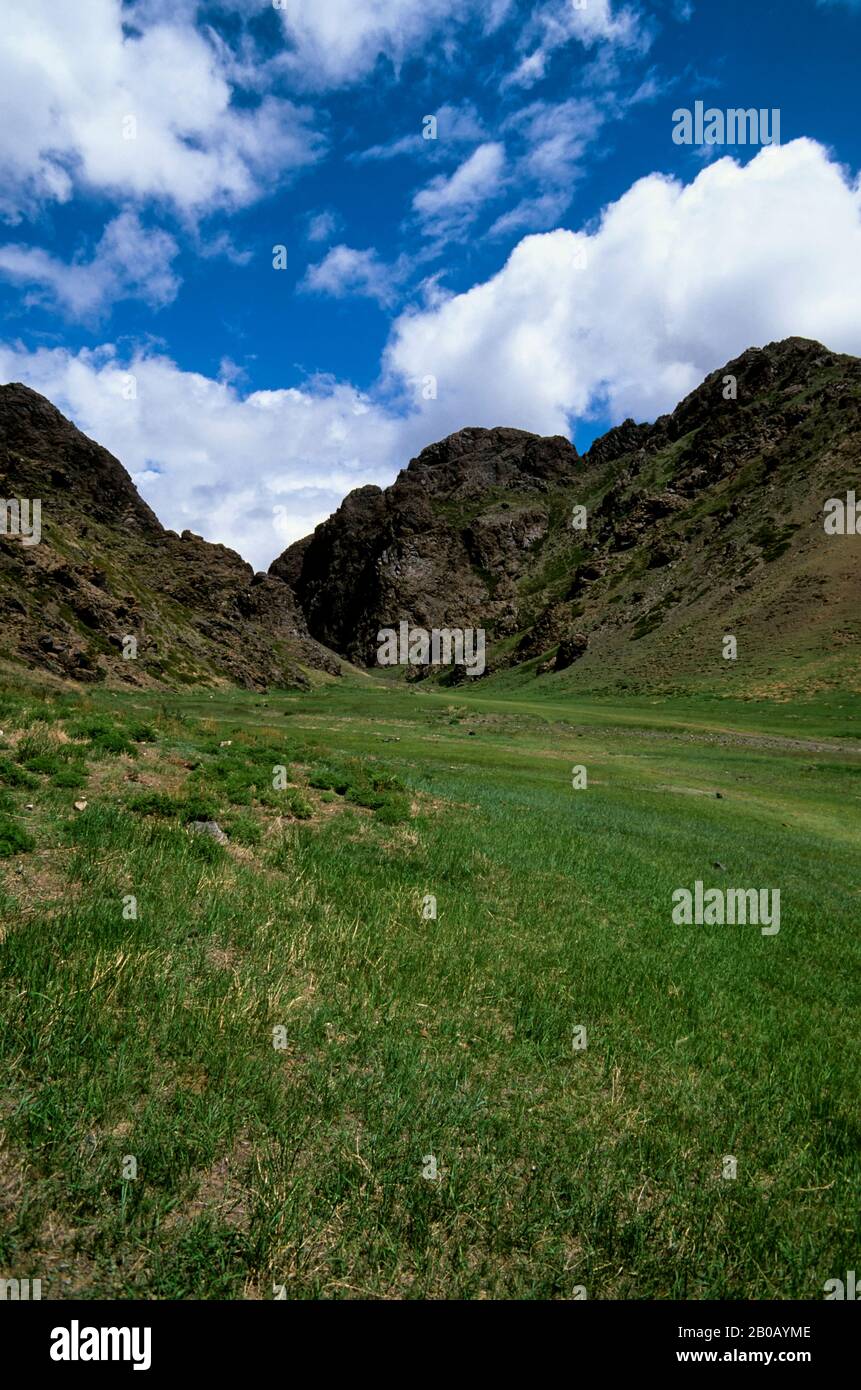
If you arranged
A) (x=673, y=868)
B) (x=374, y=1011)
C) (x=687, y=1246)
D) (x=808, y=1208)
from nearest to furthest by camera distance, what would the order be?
(x=687, y=1246) → (x=808, y=1208) → (x=374, y=1011) → (x=673, y=868)

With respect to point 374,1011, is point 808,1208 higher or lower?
lower

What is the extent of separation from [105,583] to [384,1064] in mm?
117929

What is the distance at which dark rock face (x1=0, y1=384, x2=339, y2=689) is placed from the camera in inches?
3374

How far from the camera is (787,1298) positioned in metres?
4.49

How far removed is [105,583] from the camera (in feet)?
350

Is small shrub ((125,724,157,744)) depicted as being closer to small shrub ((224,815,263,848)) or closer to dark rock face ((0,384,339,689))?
small shrub ((224,815,263,848))

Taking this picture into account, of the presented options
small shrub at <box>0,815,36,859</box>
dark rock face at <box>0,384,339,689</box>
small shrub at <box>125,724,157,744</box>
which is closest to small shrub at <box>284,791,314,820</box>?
small shrub at <box>0,815,36,859</box>

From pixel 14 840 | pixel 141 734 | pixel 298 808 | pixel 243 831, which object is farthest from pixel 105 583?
pixel 14 840

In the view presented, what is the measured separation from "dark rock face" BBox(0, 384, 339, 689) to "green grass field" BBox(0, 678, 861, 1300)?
77.6 meters

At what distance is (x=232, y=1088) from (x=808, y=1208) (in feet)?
16.6

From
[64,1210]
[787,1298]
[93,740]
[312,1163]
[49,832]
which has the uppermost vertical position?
[93,740]

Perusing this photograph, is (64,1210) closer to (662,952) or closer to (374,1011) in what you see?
(374,1011)

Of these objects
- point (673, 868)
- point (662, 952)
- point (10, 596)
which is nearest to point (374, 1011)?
point (662, 952)

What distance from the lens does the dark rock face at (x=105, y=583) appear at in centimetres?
8569
